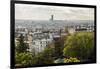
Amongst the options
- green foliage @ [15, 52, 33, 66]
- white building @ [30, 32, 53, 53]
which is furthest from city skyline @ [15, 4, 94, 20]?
green foliage @ [15, 52, 33, 66]

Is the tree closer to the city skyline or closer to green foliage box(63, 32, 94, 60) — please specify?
the city skyline

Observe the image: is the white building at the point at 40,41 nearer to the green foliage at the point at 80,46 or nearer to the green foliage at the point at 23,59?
the green foliage at the point at 23,59

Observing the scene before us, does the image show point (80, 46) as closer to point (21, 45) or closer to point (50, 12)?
point (50, 12)

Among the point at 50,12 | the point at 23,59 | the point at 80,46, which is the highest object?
the point at 50,12

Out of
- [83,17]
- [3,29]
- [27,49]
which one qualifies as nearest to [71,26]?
[83,17]

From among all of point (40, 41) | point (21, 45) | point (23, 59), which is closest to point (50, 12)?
→ point (40, 41)

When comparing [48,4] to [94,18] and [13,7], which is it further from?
[94,18]

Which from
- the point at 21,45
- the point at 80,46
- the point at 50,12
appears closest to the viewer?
the point at 21,45
